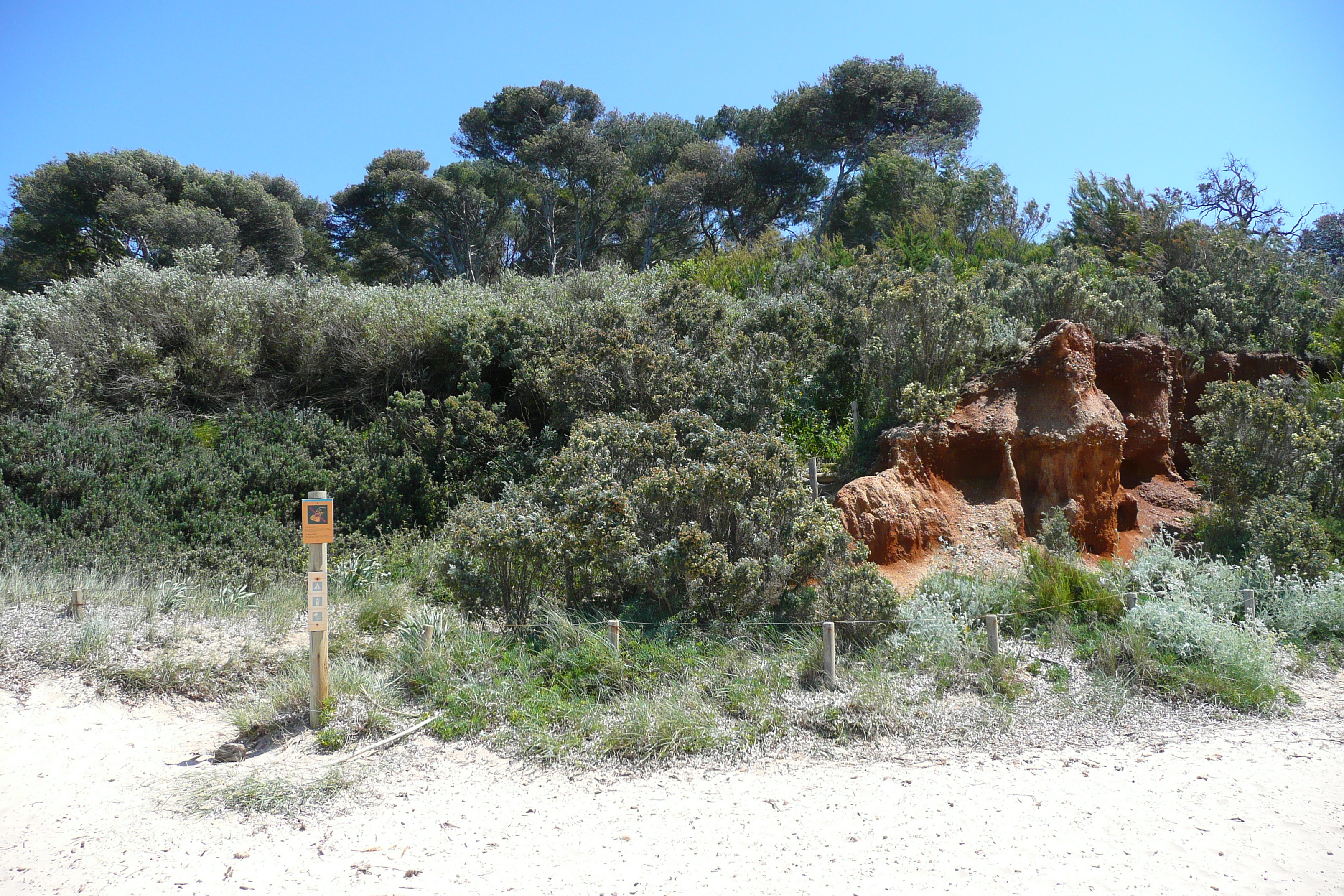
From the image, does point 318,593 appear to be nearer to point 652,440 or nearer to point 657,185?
point 652,440

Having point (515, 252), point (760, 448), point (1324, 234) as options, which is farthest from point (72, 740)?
point (1324, 234)

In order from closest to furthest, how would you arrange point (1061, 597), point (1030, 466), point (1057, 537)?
1. point (1061, 597)
2. point (1057, 537)
3. point (1030, 466)

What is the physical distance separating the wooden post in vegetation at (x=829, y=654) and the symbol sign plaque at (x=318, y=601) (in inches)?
145

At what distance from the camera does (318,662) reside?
18.8ft

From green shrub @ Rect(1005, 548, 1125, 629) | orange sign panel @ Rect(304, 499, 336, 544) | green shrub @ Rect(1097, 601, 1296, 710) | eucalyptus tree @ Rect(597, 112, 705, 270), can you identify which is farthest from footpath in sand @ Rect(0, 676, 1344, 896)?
eucalyptus tree @ Rect(597, 112, 705, 270)

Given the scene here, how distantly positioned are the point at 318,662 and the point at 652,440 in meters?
3.71

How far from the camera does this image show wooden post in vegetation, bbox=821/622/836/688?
6.04 m

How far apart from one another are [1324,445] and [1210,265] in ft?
25.5

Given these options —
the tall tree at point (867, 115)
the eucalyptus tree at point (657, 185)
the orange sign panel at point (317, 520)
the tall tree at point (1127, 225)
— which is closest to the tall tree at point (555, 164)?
the eucalyptus tree at point (657, 185)

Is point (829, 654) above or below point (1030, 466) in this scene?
below

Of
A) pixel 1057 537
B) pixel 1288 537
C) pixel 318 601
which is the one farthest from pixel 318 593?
pixel 1288 537

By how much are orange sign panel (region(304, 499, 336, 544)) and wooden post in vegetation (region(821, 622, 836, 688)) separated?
12.3 ft

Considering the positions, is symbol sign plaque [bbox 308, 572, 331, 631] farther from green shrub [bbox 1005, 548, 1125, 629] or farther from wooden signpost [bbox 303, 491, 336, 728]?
green shrub [bbox 1005, 548, 1125, 629]

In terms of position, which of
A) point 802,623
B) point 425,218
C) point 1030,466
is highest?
point 425,218
